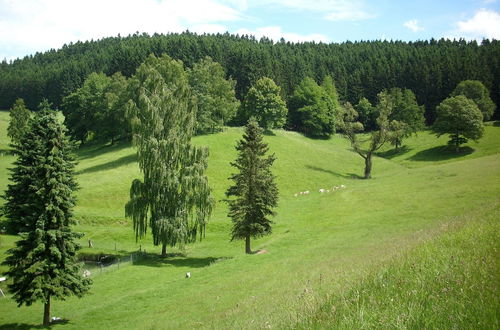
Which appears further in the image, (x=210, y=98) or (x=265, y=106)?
(x=265, y=106)

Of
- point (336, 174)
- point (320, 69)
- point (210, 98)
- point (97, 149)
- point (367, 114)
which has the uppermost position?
point (320, 69)

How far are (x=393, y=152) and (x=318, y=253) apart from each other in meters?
80.6

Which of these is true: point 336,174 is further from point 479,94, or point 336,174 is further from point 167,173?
point 479,94

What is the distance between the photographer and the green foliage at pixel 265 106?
327ft

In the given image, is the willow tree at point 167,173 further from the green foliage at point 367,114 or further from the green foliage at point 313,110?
the green foliage at point 367,114

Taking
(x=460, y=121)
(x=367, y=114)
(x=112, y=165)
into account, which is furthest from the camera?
(x=367, y=114)

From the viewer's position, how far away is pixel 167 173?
4200 centimetres

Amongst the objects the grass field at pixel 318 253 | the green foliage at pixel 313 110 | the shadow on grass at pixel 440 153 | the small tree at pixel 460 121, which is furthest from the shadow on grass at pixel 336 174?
the green foliage at pixel 313 110

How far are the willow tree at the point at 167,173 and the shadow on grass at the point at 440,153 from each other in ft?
228

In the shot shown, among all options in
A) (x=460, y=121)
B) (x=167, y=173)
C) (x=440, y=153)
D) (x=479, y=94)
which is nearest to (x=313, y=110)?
(x=440, y=153)

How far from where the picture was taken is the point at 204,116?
88.1m

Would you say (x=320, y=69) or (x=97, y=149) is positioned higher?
(x=320, y=69)

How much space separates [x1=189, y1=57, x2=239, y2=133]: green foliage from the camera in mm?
87625

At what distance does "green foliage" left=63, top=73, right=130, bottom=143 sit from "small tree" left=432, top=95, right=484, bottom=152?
73.0 metres
